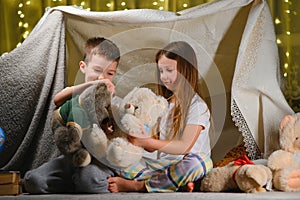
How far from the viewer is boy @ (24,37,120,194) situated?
5.65 ft

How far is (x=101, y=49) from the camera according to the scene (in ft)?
6.40

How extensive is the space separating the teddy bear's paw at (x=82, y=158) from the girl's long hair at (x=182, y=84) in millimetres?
294

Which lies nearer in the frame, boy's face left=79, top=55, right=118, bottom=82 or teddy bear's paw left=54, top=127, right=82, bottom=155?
teddy bear's paw left=54, top=127, right=82, bottom=155

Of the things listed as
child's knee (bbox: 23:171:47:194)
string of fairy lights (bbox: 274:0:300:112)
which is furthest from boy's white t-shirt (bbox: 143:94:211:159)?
string of fairy lights (bbox: 274:0:300:112)

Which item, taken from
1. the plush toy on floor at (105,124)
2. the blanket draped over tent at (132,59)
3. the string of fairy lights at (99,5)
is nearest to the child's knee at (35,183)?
the plush toy on floor at (105,124)

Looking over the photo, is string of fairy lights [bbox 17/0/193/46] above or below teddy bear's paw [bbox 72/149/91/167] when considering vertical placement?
above

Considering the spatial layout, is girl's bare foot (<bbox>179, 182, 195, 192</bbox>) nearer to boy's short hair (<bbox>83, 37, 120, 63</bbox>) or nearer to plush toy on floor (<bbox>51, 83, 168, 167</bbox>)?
plush toy on floor (<bbox>51, 83, 168, 167</bbox>)

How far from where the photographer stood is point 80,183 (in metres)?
1.72

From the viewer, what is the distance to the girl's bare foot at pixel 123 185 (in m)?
1.75

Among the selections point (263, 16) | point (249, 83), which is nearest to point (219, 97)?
point (249, 83)

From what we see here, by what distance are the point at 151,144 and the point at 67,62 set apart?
2.05 feet

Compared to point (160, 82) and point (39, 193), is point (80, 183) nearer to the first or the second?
point (39, 193)

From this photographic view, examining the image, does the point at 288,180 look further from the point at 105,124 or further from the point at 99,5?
the point at 99,5

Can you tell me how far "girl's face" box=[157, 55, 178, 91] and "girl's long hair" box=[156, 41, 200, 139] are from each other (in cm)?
1
